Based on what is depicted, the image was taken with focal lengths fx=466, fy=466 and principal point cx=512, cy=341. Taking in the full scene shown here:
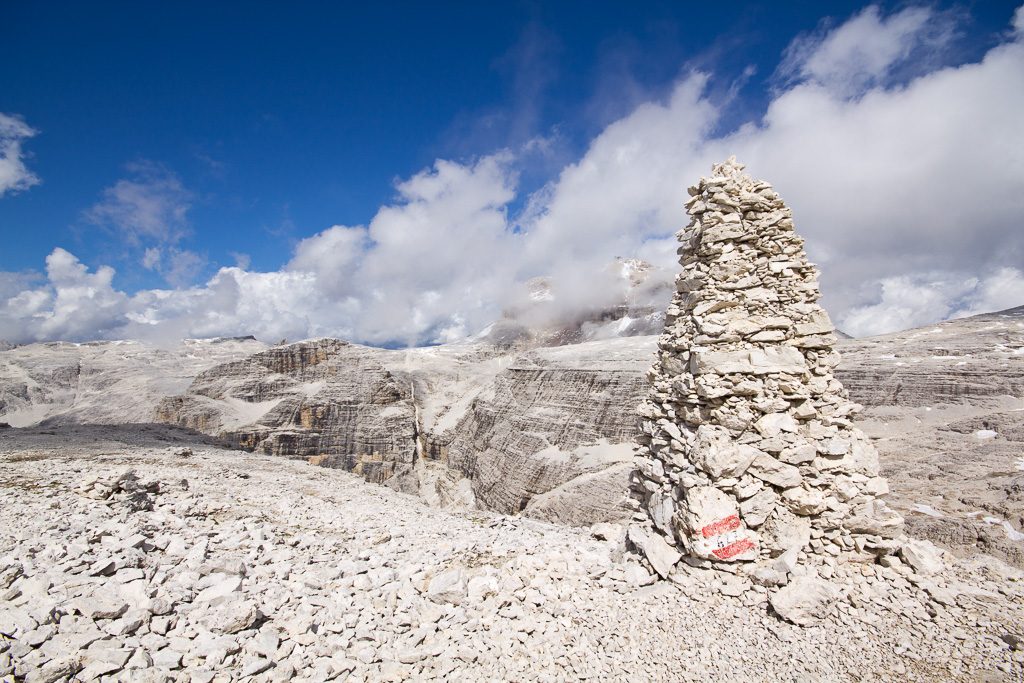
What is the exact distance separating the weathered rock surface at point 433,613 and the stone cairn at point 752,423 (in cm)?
44

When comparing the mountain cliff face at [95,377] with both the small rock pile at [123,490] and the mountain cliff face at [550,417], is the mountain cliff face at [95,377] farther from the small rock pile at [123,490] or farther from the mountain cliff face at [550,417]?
the small rock pile at [123,490]

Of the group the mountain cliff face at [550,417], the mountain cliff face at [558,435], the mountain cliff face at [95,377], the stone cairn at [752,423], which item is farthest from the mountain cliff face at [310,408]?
the stone cairn at [752,423]

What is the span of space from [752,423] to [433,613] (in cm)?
478

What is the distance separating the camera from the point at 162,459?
1373 cm

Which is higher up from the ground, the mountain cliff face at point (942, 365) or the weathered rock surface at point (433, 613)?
the mountain cliff face at point (942, 365)

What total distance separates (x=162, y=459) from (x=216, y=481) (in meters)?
3.54

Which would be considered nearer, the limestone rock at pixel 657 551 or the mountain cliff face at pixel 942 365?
the limestone rock at pixel 657 551

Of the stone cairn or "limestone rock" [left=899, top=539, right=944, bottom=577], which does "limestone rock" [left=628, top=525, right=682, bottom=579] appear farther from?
"limestone rock" [left=899, top=539, right=944, bottom=577]

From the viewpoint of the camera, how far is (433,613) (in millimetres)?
5629

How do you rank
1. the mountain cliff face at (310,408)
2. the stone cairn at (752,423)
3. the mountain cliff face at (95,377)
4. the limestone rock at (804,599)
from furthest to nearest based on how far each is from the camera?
1. the mountain cliff face at (95,377)
2. the mountain cliff face at (310,408)
3. the stone cairn at (752,423)
4. the limestone rock at (804,599)

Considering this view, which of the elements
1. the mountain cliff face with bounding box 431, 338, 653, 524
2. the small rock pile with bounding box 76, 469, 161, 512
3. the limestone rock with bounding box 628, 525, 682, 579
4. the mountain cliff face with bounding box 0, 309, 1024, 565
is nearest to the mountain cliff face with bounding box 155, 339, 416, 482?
the mountain cliff face with bounding box 0, 309, 1024, 565

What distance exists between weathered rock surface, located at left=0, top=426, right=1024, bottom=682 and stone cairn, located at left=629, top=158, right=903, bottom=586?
0.44 m

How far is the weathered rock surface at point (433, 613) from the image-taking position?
14.9ft

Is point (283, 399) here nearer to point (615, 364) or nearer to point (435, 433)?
point (435, 433)
